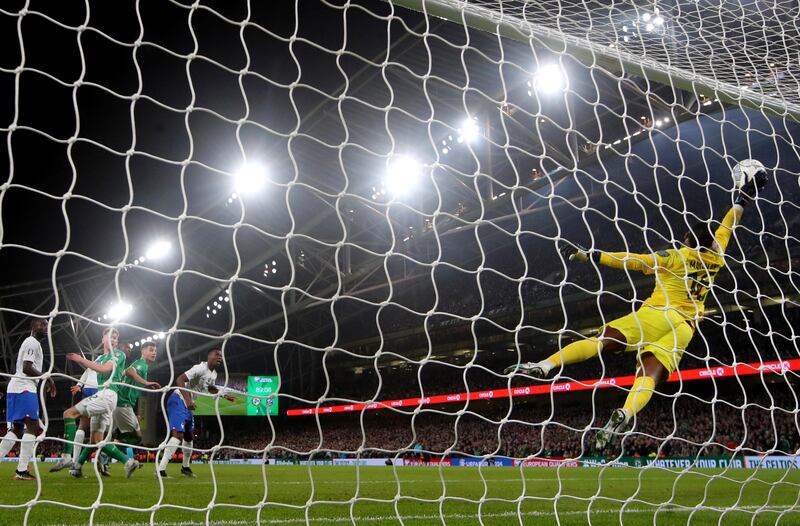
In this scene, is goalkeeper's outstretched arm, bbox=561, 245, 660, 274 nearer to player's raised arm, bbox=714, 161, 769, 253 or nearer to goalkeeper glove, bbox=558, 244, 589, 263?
goalkeeper glove, bbox=558, 244, 589, 263

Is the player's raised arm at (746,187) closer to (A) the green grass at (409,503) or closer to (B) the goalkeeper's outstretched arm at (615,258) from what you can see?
(B) the goalkeeper's outstretched arm at (615,258)

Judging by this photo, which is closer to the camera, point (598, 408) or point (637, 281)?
point (637, 281)

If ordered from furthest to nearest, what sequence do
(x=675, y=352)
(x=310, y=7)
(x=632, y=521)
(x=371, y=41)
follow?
(x=371, y=41) < (x=310, y=7) < (x=632, y=521) < (x=675, y=352)

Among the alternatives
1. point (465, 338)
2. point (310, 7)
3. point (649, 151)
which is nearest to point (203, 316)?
point (465, 338)

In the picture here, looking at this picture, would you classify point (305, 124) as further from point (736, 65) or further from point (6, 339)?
point (6, 339)

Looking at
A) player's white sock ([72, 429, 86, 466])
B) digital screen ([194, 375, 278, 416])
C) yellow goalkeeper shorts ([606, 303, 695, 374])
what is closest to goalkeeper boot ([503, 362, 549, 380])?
yellow goalkeeper shorts ([606, 303, 695, 374])

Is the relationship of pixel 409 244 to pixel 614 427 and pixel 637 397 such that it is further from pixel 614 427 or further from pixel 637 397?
pixel 614 427

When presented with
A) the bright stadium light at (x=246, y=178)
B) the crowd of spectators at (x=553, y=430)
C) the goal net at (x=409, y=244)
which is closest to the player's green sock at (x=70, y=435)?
the goal net at (x=409, y=244)

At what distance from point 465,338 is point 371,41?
59.4 feet

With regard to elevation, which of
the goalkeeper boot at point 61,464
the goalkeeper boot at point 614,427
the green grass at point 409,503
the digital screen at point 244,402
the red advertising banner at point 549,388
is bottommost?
the digital screen at point 244,402

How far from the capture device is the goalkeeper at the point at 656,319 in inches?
132

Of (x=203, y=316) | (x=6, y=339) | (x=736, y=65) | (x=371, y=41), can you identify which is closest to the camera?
(x=736, y=65)

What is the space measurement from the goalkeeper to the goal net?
0.03 metres

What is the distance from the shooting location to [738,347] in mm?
18891
